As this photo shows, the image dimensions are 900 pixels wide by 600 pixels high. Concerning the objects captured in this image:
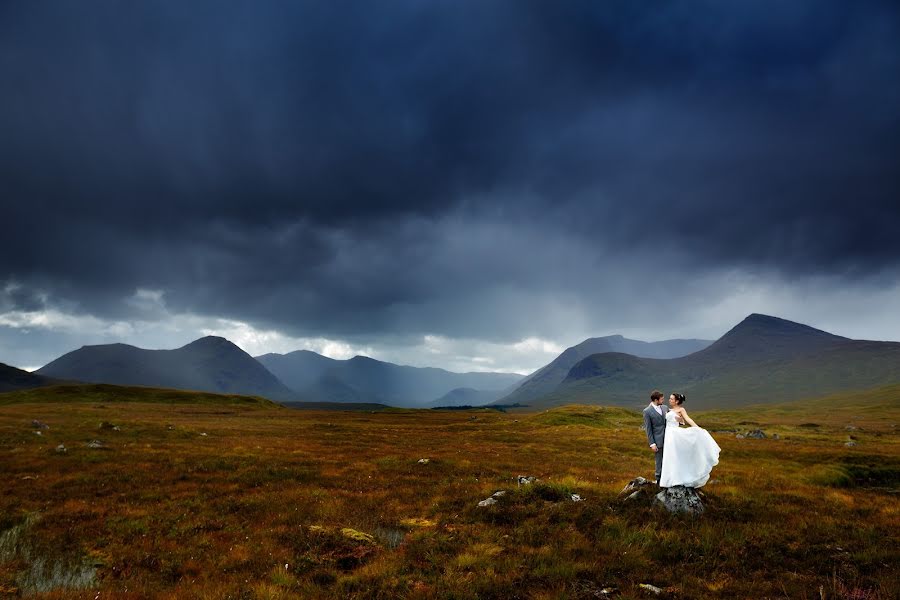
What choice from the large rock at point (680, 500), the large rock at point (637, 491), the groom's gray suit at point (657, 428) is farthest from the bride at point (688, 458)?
the groom's gray suit at point (657, 428)

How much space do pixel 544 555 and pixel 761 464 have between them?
1236 inches

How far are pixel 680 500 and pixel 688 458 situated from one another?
1.54 meters

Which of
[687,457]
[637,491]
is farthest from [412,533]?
[687,457]

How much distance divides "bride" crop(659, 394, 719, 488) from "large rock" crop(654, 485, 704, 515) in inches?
8.1

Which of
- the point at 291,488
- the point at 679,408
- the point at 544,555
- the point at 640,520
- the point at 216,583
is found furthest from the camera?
the point at 291,488

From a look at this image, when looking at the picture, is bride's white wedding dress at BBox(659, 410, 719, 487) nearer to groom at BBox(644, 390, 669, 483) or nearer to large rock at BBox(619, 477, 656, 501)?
large rock at BBox(619, 477, 656, 501)

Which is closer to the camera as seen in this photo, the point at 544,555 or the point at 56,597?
the point at 56,597

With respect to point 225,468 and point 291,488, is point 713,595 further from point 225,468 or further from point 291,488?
point 225,468

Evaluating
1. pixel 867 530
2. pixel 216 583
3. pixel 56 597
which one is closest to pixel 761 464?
pixel 867 530

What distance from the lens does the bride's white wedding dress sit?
15.9 m

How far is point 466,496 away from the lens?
67.3 feet

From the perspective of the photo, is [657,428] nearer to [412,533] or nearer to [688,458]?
[688,458]

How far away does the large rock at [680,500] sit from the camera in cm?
1528

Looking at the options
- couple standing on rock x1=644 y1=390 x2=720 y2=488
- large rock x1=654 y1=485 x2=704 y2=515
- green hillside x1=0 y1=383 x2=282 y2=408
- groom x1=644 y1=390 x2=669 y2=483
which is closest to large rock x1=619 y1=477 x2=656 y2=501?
large rock x1=654 y1=485 x2=704 y2=515
